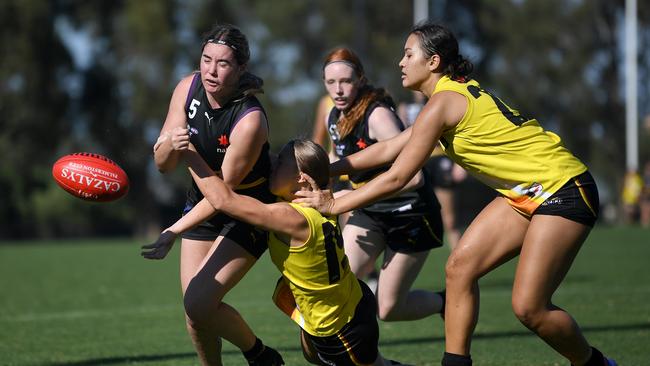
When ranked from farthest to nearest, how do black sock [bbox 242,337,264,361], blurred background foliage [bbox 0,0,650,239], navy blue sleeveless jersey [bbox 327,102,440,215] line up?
1. blurred background foliage [bbox 0,0,650,239]
2. navy blue sleeveless jersey [bbox 327,102,440,215]
3. black sock [bbox 242,337,264,361]

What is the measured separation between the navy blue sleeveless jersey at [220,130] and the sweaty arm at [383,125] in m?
1.22

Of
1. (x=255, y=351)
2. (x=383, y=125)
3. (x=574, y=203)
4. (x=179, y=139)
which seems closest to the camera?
(x=179, y=139)

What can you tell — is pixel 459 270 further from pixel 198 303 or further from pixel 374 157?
pixel 198 303

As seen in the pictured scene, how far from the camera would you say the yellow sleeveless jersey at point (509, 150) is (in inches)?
180

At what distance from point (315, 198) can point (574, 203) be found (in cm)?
133

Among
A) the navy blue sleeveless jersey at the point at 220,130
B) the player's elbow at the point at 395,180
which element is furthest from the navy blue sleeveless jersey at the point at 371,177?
the player's elbow at the point at 395,180

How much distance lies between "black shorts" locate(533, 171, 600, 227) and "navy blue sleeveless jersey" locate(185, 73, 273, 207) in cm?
157

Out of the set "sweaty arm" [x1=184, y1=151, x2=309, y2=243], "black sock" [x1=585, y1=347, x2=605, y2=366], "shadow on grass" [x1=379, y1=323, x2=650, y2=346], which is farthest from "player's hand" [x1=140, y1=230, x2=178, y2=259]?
"shadow on grass" [x1=379, y1=323, x2=650, y2=346]

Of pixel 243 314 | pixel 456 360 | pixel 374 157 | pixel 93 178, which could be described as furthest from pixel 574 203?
pixel 243 314

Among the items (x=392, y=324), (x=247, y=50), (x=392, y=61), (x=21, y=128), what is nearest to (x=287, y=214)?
(x=247, y=50)

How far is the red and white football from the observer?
4.79m

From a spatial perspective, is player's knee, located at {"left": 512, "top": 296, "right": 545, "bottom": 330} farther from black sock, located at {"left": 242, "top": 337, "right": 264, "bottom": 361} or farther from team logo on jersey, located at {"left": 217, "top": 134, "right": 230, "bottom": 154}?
team logo on jersey, located at {"left": 217, "top": 134, "right": 230, "bottom": 154}

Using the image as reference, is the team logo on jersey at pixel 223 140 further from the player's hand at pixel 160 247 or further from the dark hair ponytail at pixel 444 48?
the dark hair ponytail at pixel 444 48

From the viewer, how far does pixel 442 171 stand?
11.1 m
